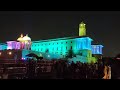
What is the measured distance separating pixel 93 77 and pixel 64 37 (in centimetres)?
133

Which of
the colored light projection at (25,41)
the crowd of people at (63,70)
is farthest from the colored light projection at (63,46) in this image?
the crowd of people at (63,70)

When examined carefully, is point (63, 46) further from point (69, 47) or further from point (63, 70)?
point (63, 70)

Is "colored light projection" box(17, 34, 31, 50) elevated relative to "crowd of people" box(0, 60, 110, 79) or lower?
elevated

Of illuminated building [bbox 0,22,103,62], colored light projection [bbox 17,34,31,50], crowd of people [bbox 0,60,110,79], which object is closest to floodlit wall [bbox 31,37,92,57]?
illuminated building [bbox 0,22,103,62]

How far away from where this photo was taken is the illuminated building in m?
7.28

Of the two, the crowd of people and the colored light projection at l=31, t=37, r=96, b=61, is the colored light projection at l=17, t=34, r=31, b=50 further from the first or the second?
the crowd of people

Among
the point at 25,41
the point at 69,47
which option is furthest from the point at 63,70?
the point at 25,41

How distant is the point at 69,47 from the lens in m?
8.30

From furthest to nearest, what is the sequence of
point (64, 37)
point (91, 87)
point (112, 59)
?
point (64, 37) < point (112, 59) < point (91, 87)

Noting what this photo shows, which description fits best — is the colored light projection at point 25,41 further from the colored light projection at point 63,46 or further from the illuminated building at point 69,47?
the colored light projection at point 63,46
